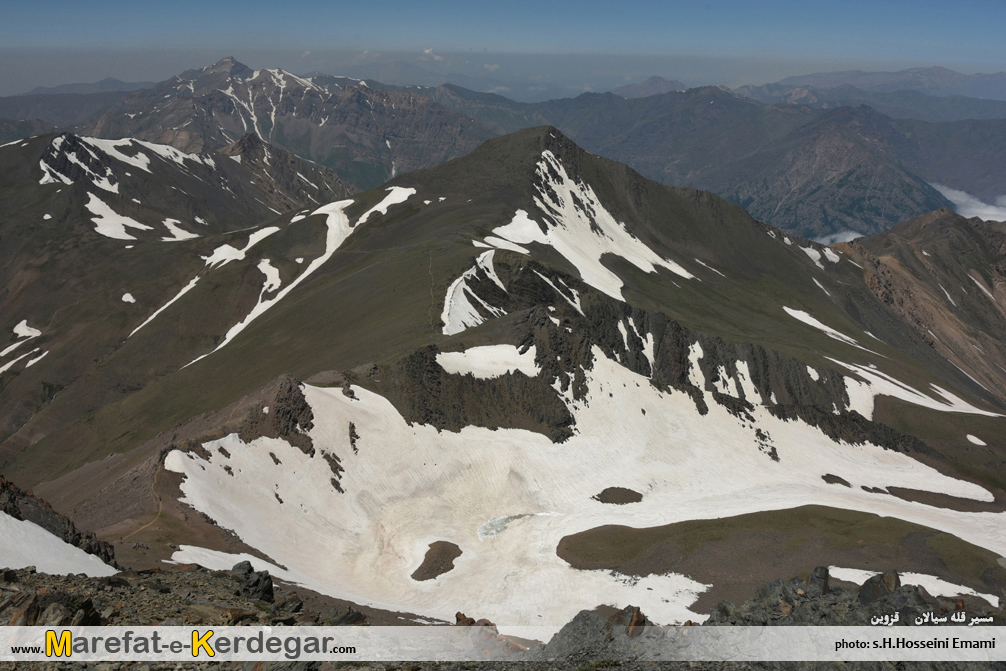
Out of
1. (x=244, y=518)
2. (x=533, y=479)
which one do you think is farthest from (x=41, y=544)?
(x=533, y=479)

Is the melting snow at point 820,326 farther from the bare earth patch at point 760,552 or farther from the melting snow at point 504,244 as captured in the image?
the bare earth patch at point 760,552

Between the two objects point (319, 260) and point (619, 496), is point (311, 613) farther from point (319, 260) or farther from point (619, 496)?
point (319, 260)

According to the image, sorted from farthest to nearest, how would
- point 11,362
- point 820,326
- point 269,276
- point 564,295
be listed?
point 820,326 → point 269,276 → point 11,362 → point 564,295

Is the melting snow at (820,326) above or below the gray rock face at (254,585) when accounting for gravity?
below

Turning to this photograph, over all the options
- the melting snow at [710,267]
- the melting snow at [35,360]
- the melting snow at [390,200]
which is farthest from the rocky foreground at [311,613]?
the melting snow at [710,267]

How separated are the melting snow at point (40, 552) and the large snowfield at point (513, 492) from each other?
772 centimetres

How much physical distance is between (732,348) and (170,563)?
262ft

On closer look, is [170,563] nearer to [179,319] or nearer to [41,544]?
[41,544]

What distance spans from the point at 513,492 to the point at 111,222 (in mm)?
187797

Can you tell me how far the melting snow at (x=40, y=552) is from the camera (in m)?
21.2

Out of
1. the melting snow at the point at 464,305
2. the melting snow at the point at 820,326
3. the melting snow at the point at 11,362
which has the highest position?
the melting snow at the point at 464,305

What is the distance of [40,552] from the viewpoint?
73.0ft

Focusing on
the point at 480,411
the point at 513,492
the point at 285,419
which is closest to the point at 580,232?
the point at 480,411

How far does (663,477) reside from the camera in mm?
60344
